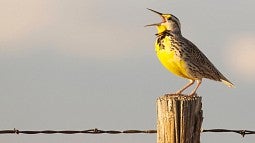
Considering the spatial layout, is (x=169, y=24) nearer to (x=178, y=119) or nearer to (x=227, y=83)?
(x=227, y=83)

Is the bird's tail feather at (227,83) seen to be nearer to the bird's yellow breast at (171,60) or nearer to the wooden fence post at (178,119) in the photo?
the bird's yellow breast at (171,60)

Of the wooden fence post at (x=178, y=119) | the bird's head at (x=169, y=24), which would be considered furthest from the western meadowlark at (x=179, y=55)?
the wooden fence post at (x=178, y=119)

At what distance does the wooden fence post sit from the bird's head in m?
4.21

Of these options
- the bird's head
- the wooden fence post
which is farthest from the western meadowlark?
the wooden fence post

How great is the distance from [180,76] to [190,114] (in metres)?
3.79

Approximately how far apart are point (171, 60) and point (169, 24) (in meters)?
0.96

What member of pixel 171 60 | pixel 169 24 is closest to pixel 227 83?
pixel 169 24

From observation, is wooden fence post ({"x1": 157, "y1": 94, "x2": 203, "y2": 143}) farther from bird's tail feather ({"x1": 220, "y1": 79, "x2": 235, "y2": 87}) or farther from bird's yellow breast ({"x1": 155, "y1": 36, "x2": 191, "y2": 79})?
A: bird's tail feather ({"x1": 220, "y1": 79, "x2": 235, "y2": 87})

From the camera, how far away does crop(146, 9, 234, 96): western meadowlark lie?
31.9ft

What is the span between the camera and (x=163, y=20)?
10.6 metres

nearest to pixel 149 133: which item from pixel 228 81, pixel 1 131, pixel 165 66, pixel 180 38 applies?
pixel 1 131

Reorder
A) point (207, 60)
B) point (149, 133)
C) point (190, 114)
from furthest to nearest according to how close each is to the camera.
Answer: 1. point (207, 60)
2. point (149, 133)
3. point (190, 114)

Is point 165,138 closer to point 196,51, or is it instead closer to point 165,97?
point 165,97

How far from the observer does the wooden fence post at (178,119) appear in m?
6.18
